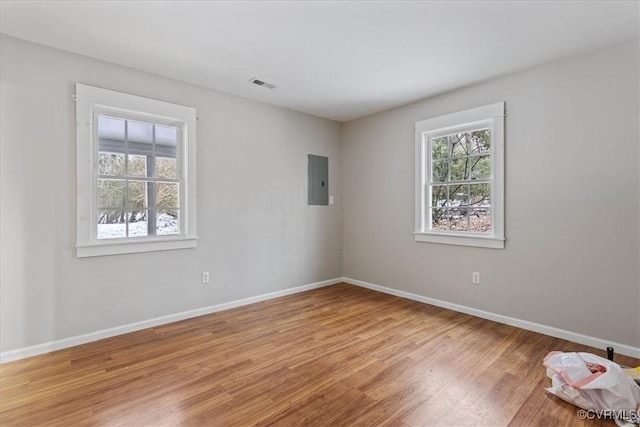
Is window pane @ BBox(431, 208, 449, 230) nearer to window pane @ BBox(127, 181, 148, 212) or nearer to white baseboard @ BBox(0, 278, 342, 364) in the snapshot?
white baseboard @ BBox(0, 278, 342, 364)

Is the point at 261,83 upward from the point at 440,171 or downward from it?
upward

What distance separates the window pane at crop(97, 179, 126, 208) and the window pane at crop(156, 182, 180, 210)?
327mm

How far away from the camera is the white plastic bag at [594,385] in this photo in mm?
1816

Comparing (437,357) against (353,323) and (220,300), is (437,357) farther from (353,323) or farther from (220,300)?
(220,300)

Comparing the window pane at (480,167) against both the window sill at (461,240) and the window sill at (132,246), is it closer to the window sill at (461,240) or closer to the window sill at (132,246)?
the window sill at (461,240)

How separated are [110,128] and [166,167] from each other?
61 centimetres

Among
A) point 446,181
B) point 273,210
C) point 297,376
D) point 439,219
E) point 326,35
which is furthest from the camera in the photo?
point 273,210

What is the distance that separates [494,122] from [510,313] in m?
2.01

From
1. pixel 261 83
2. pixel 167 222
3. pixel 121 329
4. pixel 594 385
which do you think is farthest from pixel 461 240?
pixel 121 329

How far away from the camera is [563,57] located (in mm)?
2830

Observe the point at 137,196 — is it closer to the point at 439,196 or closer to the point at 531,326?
the point at 439,196

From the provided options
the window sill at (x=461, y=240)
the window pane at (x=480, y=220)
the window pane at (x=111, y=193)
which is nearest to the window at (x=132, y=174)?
the window pane at (x=111, y=193)

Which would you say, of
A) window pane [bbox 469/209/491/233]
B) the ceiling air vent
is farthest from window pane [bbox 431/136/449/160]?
the ceiling air vent

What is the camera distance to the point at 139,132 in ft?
10.5
